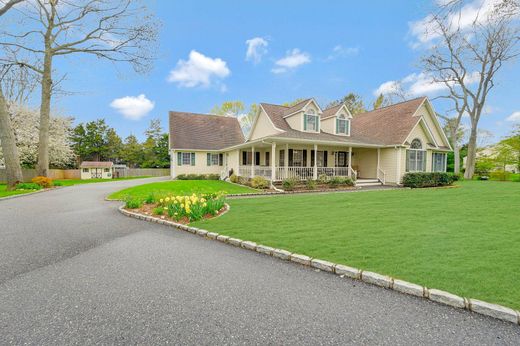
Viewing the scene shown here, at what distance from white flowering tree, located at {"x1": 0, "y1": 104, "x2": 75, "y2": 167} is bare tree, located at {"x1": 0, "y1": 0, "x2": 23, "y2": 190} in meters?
11.7

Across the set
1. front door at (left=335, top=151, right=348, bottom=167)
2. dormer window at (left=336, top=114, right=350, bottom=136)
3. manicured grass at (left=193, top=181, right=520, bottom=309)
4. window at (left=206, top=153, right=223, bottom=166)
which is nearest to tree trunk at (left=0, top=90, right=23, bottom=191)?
window at (left=206, top=153, right=223, bottom=166)

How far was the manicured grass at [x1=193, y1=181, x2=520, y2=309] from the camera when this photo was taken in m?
3.03

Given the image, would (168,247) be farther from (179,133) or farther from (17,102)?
(17,102)

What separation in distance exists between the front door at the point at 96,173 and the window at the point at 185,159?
18625mm

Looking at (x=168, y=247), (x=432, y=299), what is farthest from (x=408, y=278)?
(x=168, y=247)

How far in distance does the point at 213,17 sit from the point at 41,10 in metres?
12.3

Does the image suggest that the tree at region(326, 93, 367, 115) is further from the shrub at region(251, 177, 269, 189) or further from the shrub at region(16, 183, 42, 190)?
the shrub at region(16, 183, 42, 190)

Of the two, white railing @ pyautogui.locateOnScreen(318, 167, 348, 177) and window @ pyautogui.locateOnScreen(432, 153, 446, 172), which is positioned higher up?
window @ pyautogui.locateOnScreen(432, 153, 446, 172)

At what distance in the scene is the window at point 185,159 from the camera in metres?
22.4

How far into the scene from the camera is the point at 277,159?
18.3 meters

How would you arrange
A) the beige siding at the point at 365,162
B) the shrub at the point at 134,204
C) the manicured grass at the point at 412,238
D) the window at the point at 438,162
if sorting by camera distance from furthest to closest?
the window at the point at 438,162
the beige siding at the point at 365,162
the shrub at the point at 134,204
the manicured grass at the point at 412,238

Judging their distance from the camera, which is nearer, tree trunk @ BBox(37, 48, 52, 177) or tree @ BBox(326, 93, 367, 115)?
tree trunk @ BBox(37, 48, 52, 177)

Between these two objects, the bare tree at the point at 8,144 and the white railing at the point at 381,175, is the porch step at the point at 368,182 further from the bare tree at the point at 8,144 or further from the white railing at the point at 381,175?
the bare tree at the point at 8,144

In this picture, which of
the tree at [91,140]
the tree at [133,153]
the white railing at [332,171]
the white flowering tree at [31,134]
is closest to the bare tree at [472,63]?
the white railing at [332,171]
